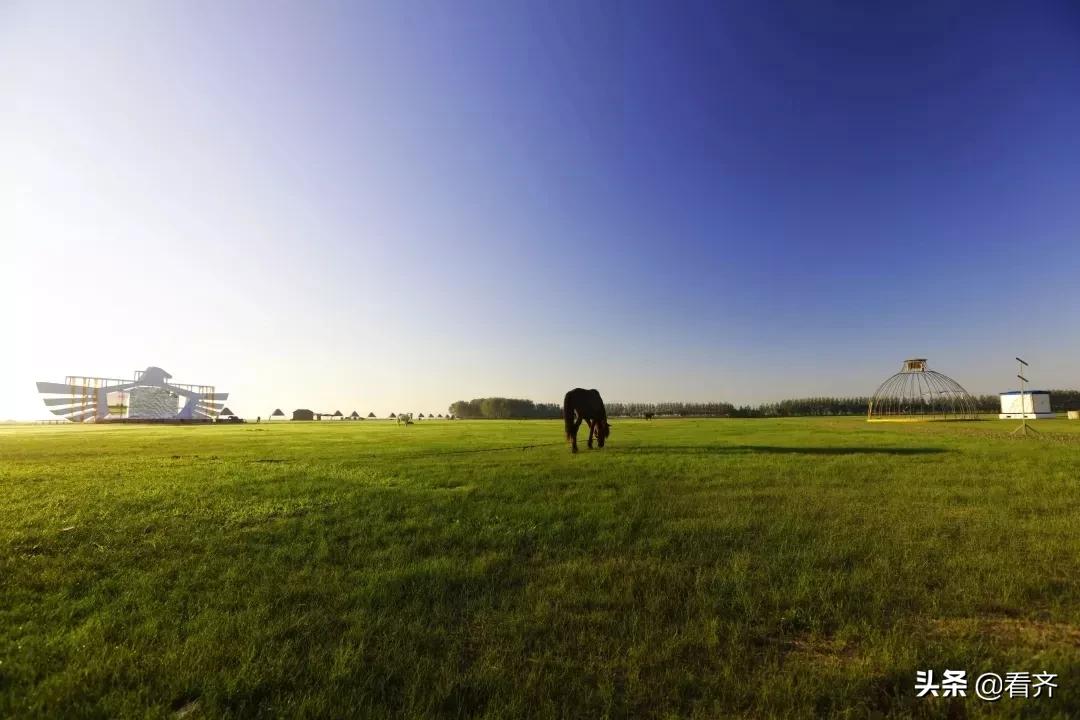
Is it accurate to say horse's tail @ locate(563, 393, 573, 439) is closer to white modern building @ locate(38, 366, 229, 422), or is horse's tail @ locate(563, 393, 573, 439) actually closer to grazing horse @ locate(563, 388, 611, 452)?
grazing horse @ locate(563, 388, 611, 452)

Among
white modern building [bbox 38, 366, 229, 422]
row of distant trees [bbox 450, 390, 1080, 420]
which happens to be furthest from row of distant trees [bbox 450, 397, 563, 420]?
white modern building [bbox 38, 366, 229, 422]

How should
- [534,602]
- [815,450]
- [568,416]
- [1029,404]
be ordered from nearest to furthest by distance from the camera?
[534,602] → [815,450] → [568,416] → [1029,404]

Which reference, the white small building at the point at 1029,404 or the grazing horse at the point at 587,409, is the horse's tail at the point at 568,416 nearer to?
the grazing horse at the point at 587,409

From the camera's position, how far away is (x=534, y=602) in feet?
19.2

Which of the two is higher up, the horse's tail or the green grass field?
the horse's tail

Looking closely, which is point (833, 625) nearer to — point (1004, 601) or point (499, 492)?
point (1004, 601)

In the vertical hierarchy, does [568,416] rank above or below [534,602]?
above

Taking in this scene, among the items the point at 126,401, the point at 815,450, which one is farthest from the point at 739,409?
the point at 126,401

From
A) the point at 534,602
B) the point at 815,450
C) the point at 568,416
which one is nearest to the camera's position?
the point at 534,602

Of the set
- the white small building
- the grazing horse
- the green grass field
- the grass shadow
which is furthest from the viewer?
the white small building

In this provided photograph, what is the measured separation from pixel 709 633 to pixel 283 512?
9.50 m

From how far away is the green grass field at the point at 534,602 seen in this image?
3.94 meters

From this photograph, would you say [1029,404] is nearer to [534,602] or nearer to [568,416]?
[568,416]

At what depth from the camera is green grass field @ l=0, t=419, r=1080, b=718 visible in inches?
155
